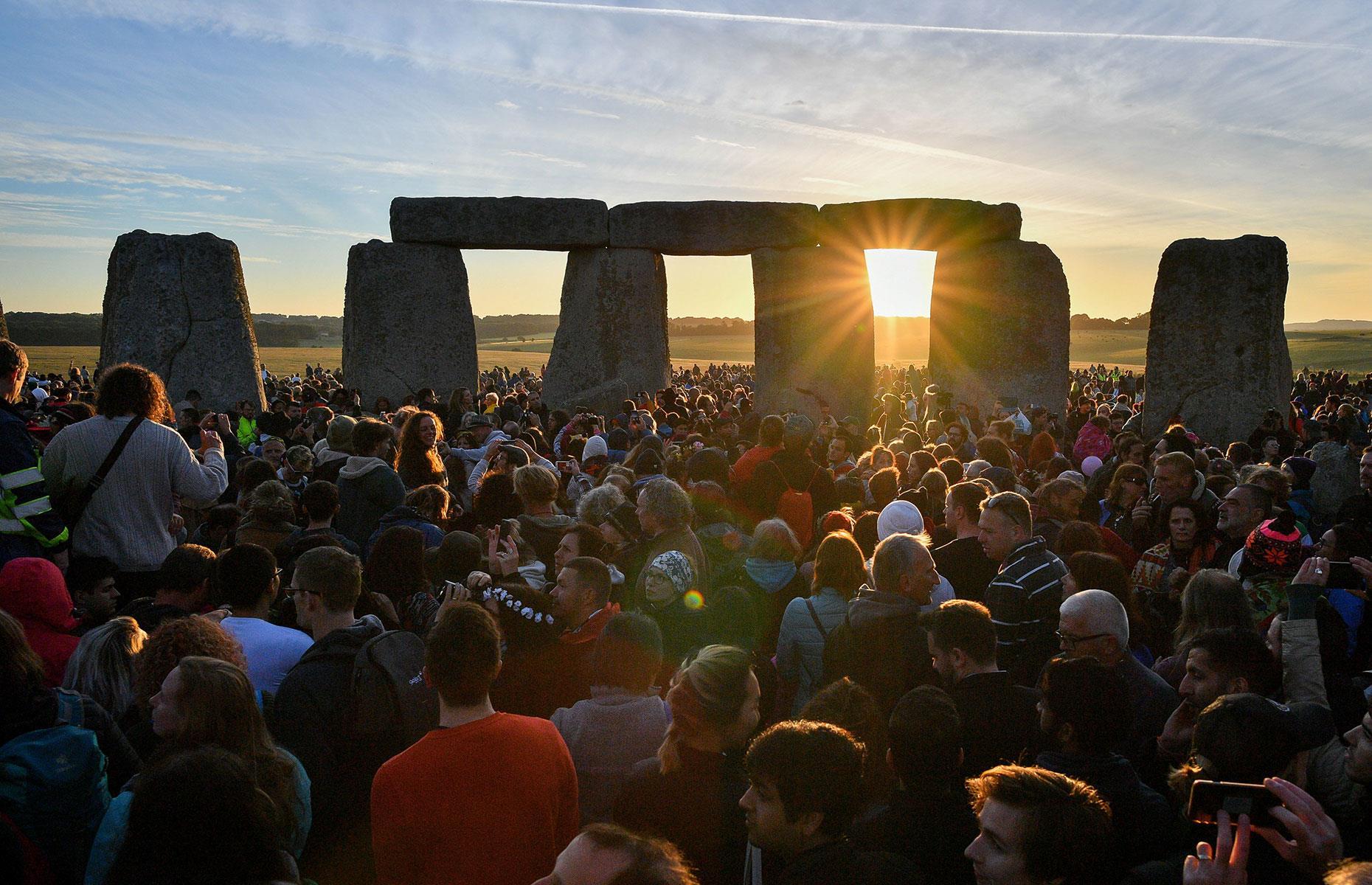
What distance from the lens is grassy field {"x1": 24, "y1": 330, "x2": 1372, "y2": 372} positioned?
4844 cm

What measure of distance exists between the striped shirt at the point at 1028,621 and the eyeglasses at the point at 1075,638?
553 millimetres

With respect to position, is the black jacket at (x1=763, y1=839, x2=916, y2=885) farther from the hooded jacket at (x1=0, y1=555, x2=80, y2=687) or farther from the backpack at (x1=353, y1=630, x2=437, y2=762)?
the hooded jacket at (x1=0, y1=555, x2=80, y2=687)

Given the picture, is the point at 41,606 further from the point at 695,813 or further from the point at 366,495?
the point at 695,813

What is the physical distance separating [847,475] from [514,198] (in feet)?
30.6

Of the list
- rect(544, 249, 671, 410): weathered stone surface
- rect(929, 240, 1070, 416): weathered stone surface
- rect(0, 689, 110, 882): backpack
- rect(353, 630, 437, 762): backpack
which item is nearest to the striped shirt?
rect(353, 630, 437, 762): backpack

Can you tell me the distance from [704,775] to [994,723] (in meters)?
0.99

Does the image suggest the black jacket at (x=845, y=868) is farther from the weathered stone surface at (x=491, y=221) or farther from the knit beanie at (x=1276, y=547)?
the weathered stone surface at (x=491, y=221)

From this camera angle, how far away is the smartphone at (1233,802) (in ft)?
6.38

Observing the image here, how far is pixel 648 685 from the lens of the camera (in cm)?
317

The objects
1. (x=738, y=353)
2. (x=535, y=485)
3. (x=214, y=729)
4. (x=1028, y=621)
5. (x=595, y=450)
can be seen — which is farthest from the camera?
A: (x=738, y=353)

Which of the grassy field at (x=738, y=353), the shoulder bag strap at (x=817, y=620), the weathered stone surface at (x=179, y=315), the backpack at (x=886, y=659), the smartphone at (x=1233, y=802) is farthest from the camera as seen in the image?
the grassy field at (x=738, y=353)

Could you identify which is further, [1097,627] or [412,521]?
[412,521]

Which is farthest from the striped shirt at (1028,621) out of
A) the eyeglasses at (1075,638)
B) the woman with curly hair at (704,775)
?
the woman with curly hair at (704,775)

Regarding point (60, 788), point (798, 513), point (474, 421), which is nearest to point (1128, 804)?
point (60, 788)
